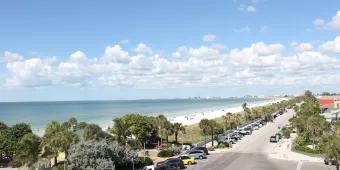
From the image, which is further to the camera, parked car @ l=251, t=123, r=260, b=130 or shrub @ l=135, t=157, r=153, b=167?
parked car @ l=251, t=123, r=260, b=130

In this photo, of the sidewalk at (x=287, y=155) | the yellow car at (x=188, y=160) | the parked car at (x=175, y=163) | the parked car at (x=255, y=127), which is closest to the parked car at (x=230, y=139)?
the sidewalk at (x=287, y=155)

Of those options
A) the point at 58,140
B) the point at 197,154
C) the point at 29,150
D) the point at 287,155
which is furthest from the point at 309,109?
the point at 29,150

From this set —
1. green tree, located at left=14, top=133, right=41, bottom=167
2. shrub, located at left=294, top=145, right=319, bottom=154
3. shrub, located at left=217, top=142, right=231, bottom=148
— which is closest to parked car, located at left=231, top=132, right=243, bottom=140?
shrub, located at left=217, top=142, right=231, bottom=148

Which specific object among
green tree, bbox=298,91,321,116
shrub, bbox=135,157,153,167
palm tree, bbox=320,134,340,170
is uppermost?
green tree, bbox=298,91,321,116

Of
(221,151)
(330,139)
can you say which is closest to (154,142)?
(221,151)

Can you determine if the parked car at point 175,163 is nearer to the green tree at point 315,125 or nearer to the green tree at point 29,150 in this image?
the green tree at point 29,150

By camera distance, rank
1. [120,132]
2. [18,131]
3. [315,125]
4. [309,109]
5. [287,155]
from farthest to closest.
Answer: [309,109] → [315,125] → [287,155] → [18,131] → [120,132]

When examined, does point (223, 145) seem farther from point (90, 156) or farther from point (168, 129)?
point (90, 156)

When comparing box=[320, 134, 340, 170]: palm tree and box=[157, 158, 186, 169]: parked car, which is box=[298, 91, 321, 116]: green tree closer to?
box=[157, 158, 186, 169]: parked car
